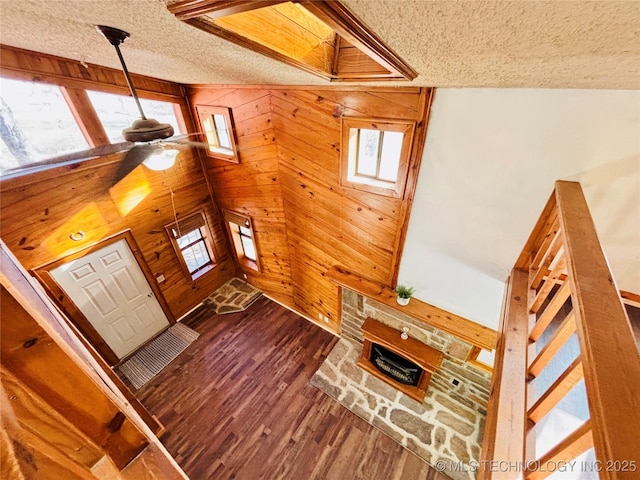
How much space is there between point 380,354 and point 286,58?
384 centimetres

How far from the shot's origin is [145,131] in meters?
1.58

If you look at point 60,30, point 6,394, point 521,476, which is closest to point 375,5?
point 6,394

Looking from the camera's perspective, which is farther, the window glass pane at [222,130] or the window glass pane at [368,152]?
the window glass pane at [222,130]

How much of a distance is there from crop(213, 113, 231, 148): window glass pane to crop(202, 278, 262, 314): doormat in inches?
116

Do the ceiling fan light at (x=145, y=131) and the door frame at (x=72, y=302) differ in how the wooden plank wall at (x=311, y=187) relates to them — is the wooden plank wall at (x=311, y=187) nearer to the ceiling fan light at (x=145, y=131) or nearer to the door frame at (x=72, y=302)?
the door frame at (x=72, y=302)

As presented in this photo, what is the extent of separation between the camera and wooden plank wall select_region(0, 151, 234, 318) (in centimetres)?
280

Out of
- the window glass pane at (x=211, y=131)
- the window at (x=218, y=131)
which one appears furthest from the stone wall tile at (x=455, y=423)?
the window glass pane at (x=211, y=131)

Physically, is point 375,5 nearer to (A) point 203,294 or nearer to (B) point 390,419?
(B) point 390,419

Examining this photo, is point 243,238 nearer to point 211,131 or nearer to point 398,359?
point 211,131

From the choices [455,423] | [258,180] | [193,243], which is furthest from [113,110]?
[455,423]

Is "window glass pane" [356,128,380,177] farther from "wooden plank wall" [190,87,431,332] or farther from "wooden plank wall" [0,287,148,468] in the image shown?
"wooden plank wall" [0,287,148,468]

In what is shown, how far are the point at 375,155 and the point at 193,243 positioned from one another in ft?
12.4

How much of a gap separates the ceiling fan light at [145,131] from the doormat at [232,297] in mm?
4073

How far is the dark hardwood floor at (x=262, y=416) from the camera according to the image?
3.10 m
